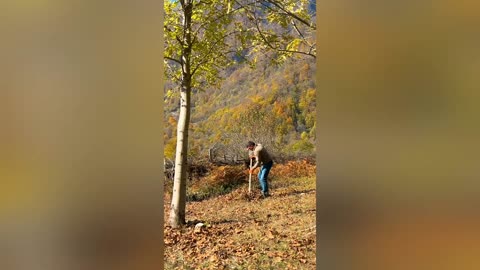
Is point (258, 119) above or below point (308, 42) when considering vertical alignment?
below

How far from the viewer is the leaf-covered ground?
9.02ft

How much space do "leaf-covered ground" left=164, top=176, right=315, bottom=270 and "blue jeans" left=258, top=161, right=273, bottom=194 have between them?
6 cm

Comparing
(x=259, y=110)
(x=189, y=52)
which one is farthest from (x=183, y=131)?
(x=259, y=110)

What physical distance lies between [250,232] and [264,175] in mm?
593

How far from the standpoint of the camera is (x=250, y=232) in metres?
3.06

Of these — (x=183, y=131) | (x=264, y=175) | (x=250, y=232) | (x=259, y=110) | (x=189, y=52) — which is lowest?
(x=250, y=232)
